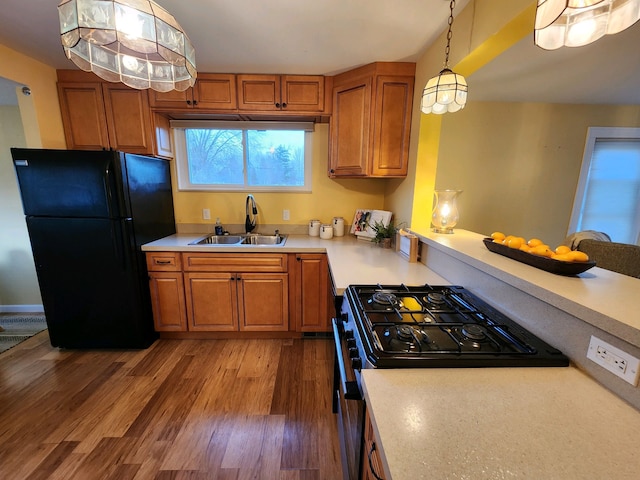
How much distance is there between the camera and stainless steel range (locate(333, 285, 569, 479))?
73 centimetres

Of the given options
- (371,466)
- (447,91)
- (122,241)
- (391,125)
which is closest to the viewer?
(371,466)

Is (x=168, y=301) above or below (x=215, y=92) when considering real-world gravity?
below

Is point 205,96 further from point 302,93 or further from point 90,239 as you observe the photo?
point 90,239

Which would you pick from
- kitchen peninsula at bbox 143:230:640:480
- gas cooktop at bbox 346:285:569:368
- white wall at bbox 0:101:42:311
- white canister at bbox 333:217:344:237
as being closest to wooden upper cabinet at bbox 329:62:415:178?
white canister at bbox 333:217:344:237

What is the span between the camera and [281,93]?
7.36 ft

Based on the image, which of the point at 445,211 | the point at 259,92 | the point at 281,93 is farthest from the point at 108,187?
the point at 445,211

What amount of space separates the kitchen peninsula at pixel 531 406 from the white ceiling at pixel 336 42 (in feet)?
4.92

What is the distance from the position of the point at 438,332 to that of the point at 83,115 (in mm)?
3103

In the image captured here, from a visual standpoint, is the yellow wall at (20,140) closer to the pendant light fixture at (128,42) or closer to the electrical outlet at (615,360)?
the pendant light fixture at (128,42)

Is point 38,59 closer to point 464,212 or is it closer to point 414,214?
point 414,214

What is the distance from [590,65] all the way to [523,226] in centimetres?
148

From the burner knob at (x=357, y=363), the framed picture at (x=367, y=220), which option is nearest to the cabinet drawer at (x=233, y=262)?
the framed picture at (x=367, y=220)

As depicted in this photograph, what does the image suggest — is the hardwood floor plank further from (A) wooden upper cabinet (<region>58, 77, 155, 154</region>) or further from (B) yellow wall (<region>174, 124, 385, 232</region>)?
(A) wooden upper cabinet (<region>58, 77, 155, 154</region>)

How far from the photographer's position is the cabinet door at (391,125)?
2047 millimetres
